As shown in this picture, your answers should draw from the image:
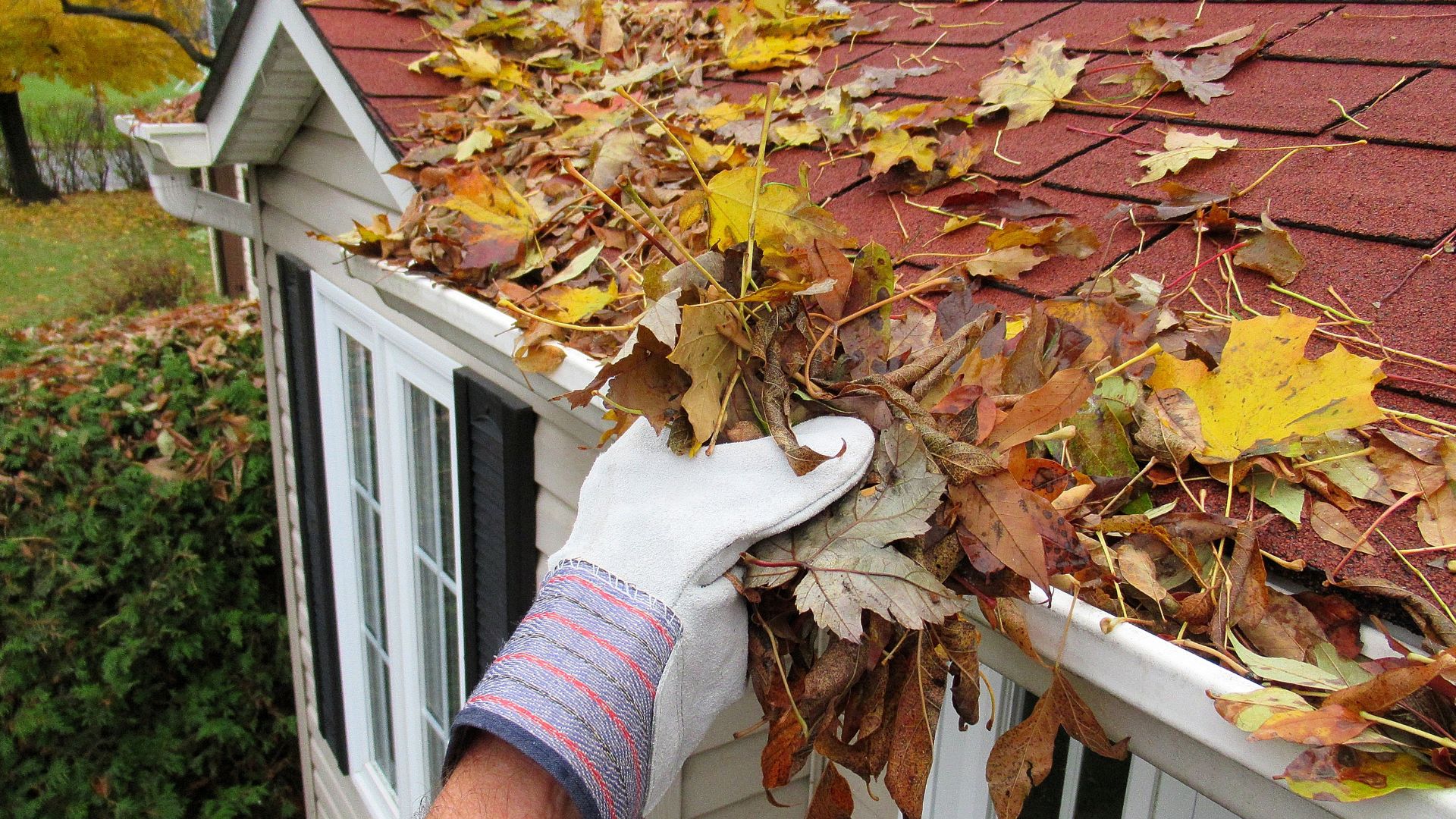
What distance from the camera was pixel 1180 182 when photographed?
1545 mm

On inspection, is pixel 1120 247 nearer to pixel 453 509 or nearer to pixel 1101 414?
pixel 1101 414

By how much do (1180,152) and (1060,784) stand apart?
106 cm

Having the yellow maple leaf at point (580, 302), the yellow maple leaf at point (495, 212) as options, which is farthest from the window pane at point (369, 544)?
the yellow maple leaf at point (580, 302)

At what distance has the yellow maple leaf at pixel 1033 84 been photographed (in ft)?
6.40

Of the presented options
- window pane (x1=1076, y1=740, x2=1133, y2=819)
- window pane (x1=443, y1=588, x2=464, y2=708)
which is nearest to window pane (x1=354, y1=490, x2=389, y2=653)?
window pane (x1=443, y1=588, x2=464, y2=708)

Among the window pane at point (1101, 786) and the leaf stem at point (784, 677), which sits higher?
the leaf stem at point (784, 677)

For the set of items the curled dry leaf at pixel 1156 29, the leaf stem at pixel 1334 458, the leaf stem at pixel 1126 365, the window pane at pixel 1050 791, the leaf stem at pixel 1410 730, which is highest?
the curled dry leaf at pixel 1156 29

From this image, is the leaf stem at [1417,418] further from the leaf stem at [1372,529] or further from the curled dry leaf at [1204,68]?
the curled dry leaf at [1204,68]

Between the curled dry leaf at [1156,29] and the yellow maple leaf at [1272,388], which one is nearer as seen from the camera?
the yellow maple leaf at [1272,388]

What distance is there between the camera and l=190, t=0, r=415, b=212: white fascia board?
2797 millimetres

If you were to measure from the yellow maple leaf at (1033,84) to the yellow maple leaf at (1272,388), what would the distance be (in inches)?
38.8

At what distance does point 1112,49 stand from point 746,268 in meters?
1.41

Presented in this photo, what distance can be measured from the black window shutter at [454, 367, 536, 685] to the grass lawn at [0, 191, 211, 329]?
Answer: 1382cm

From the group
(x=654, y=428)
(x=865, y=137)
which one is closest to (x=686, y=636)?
(x=654, y=428)
